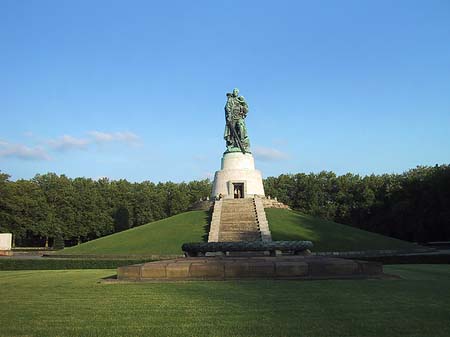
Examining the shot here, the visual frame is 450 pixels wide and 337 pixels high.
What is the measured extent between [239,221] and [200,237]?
4090mm

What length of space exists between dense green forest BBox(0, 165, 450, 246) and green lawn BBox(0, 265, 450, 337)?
47.9m

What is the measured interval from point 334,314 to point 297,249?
1090cm

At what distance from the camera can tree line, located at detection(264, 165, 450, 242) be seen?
57.6 meters

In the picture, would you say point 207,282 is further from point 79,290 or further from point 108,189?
point 108,189

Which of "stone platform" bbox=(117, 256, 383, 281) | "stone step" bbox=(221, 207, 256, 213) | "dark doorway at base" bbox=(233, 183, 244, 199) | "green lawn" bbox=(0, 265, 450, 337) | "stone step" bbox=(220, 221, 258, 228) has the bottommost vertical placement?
"green lawn" bbox=(0, 265, 450, 337)

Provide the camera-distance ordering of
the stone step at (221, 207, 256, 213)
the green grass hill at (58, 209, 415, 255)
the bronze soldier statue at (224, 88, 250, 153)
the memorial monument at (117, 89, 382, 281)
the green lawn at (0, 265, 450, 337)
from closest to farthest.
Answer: the green lawn at (0, 265, 450, 337)
the memorial monument at (117, 89, 382, 281)
the green grass hill at (58, 209, 415, 255)
the stone step at (221, 207, 256, 213)
the bronze soldier statue at (224, 88, 250, 153)

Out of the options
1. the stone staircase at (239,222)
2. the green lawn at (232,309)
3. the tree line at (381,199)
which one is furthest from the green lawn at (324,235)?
the tree line at (381,199)

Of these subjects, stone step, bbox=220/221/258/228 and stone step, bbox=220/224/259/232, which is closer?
stone step, bbox=220/224/259/232

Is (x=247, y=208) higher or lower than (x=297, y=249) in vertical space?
higher

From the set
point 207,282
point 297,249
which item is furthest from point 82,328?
point 297,249

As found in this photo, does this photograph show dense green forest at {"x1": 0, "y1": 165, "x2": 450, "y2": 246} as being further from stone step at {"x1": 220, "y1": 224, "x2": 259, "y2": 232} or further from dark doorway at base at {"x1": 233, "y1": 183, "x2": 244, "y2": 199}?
stone step at {"x1": 220, "y1": 224, "x2": 259, "y2": 232}

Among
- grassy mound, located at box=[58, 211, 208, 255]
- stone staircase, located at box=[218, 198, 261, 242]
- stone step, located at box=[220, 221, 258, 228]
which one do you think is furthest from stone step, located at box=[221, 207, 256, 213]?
stone step, located at box=[220, 221, 258, 228]

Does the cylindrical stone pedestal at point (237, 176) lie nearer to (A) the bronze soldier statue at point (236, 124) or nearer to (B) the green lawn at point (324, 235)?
(A) the bronze soldier statue at point (236, 124)

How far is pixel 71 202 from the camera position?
6812 cm
